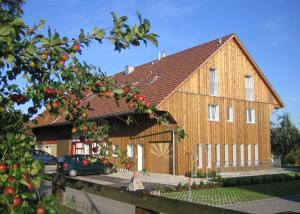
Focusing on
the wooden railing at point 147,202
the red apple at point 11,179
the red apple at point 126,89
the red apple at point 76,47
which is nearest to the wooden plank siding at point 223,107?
the wooden railing at point 147,202

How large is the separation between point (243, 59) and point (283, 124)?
1935 cm

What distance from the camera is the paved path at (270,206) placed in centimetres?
1448

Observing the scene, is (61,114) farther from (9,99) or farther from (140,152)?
(140,152)

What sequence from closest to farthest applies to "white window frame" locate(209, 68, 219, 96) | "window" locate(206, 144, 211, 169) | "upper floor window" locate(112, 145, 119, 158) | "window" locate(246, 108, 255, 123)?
1. "upper floor window" locate(112, 145, 119, 158)
2. "window" locate(206, 144, 211, 169)
3. "white window frame" locate(209, 68, 219, 96)
4. "window" locate(246, 108, 255, 123)

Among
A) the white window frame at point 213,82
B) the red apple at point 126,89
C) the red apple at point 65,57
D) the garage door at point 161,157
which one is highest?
the white window frame at point 213,82

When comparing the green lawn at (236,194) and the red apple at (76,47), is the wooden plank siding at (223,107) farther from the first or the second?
the red apple at (76,47)

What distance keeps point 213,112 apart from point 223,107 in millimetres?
998

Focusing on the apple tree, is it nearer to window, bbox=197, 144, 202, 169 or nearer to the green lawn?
the green lawn

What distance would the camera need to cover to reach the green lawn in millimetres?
16531

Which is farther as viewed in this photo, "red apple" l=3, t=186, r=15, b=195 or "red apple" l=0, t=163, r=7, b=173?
"red apple" l=0, t=163, r=7, b=173

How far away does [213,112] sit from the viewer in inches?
1261

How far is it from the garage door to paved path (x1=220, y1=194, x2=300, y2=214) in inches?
483

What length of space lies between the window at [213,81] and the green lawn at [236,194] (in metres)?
11.1

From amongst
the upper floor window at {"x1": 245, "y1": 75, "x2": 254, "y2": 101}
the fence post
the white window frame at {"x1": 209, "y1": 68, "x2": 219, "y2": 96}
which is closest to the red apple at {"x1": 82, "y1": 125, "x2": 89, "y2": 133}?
the fence post
